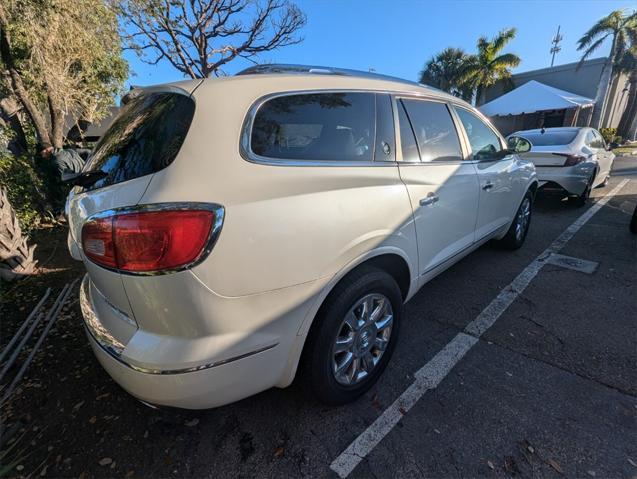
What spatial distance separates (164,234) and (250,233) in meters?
0.33

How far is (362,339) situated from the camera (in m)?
2.03

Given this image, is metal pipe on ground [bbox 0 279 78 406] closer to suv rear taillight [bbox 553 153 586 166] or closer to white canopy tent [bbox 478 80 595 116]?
suv rear taillight [bbox 553 153 586 166]

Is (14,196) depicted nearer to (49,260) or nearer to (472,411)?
(49,260)

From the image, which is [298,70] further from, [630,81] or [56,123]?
[630,81]

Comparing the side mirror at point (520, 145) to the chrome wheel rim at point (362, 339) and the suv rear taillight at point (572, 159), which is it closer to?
the suv rear taillight at point (572, 159)

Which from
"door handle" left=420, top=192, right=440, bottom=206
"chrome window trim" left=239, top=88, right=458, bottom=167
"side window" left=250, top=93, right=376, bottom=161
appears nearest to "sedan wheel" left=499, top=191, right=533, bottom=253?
"door handle" left=420, top=192, right=440, bottom=206

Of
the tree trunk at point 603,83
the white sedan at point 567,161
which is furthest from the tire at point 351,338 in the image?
the tree trunk at point 603,83

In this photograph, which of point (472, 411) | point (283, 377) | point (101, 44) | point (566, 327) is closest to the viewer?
point (283, 377)

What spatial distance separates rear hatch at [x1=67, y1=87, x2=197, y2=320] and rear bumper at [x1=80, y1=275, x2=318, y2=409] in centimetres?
16

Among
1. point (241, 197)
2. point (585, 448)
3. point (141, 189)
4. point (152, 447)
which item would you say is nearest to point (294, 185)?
point (241, 197)

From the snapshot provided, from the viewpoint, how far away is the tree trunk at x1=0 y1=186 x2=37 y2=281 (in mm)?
3656

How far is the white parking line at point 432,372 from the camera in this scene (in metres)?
1.75

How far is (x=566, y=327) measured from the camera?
109 inches

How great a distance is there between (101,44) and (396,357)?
866cm
